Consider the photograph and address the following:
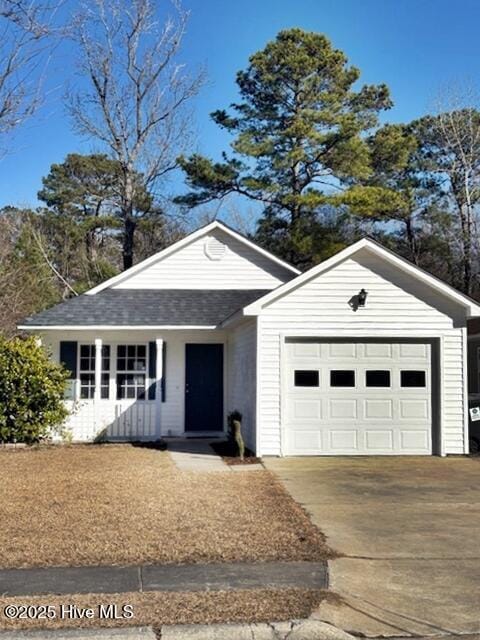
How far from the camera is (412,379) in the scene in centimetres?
1386

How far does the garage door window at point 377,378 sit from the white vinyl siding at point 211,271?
17.5 feet

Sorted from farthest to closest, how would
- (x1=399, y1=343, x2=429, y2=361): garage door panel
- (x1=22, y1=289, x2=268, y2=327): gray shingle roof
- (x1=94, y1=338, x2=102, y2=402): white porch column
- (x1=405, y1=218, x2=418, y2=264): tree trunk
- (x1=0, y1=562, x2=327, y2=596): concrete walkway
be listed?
(x1=405, y1=218, x2=418, y2=264): tree trunk
(x1=22, y1=289, x2=268, y2=327): gray shingle roof
(x1=94, y1=338, x2=102, y2=402): white porch column
(x1=399, y1=343, x2=429, y2=361): garage door panel
(x1=0, y1=562, x2=327, y2=596): concrete walkway

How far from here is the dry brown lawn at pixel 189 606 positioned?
15.7 feet

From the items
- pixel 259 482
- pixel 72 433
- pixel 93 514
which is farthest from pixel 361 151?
pixel 93 514

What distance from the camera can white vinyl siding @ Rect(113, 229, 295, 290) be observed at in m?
18.6

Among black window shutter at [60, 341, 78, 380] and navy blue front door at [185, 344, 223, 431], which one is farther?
→ navy blue front door at [185, 344, 223, 431]

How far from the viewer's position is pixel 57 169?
127 ft

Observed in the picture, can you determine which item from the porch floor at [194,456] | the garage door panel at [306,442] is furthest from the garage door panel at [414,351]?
the porch floor at [194,456]

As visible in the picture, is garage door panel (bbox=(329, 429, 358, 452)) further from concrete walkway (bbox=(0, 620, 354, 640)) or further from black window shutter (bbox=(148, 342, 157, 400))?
concrete walkway (bbox=(0, 620, 354, 640))

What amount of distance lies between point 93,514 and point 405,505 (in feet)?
13.2

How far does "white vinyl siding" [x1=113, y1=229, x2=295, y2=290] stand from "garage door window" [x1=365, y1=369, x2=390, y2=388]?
5349mm

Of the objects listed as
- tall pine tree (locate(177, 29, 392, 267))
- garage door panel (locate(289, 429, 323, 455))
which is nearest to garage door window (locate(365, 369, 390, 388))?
garage door panel (locate(289, 429, 323, 455))

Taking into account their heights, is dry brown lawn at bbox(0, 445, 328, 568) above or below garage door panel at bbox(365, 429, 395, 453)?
below

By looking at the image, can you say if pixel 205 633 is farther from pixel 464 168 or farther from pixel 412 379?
pixel 464 168
